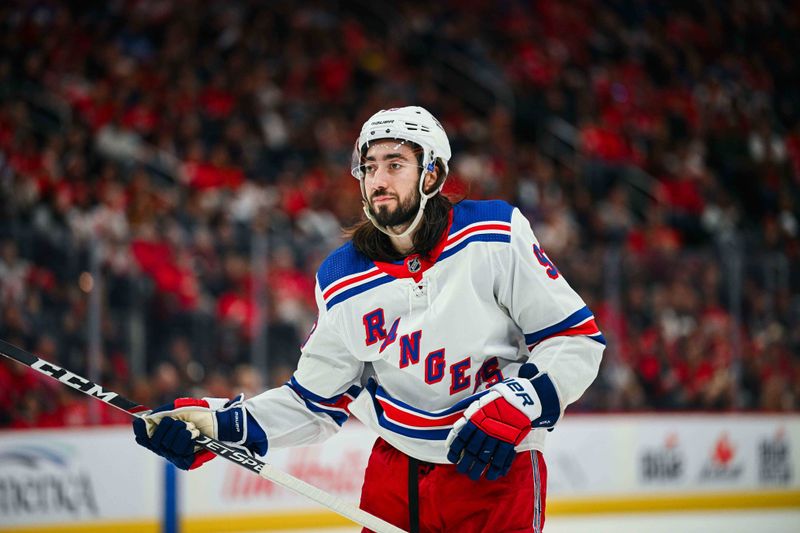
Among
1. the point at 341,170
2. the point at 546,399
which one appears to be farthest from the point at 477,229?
the point at 341,170

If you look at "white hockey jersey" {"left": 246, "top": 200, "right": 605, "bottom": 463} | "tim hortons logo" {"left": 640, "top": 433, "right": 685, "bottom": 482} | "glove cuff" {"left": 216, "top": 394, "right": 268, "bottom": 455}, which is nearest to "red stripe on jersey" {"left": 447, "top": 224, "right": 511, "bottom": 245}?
"white hockey jersey" {"left": 246, "top": 200, "right": 605, "bottom": 463}

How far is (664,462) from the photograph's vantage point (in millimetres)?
6609

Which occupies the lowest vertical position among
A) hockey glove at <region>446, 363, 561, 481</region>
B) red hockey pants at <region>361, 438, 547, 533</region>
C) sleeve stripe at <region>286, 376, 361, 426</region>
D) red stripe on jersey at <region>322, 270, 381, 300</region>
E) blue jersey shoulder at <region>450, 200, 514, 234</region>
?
red hockey pants at <region>361, 438, 547, 533</region>

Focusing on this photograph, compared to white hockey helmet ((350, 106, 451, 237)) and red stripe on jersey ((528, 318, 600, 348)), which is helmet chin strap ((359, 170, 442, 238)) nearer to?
white hockey helmet ((350, 106, 451, 237))

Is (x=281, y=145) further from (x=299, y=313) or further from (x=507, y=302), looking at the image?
(x=507, y=302)

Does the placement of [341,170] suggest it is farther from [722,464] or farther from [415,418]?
[415,418]

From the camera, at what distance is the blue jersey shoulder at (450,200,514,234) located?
2.64m

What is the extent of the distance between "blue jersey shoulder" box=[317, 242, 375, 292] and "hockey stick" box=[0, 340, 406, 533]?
0.45m

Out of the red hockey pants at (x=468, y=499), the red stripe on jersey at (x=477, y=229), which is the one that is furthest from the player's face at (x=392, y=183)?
the red hockey pants at (x=468, y=499)

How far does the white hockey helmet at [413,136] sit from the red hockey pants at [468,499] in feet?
1.91

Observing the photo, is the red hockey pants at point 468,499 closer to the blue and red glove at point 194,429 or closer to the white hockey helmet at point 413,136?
the blue and red glove at point 194,429

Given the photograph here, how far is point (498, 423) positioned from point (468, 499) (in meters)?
0.26

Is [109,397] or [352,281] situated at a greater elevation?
[352,281]

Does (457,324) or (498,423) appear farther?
(457,324)
